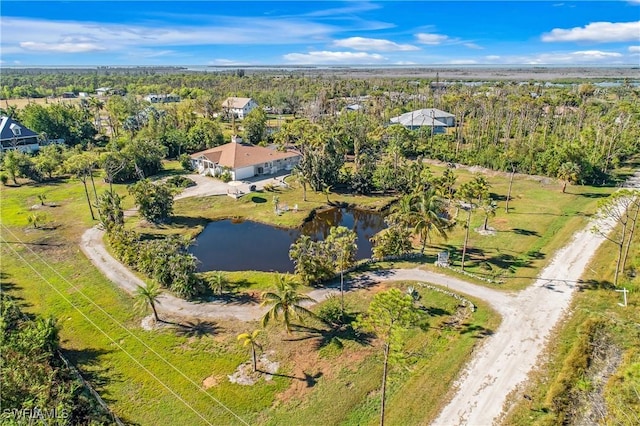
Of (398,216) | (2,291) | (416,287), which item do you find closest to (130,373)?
(2,291)

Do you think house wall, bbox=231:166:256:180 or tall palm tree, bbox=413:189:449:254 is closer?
tall palm tree, bbox=413:189:449:254

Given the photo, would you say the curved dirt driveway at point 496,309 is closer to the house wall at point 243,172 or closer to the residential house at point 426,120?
the house wall at point 243,172

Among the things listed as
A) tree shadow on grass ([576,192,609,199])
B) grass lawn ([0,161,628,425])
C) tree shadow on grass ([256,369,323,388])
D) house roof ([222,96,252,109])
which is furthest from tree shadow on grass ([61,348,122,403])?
house roof ([222,96,252,109])

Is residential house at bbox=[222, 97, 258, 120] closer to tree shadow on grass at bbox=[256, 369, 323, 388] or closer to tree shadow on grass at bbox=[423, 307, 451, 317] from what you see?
tree shadow on grass at bbox=[423, 307, 451, 317]

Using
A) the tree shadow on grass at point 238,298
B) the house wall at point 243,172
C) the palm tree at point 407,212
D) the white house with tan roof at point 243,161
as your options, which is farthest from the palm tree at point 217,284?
the white house with tan roof at point 243,161

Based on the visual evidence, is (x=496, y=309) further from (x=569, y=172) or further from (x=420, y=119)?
(x=420, y=119)

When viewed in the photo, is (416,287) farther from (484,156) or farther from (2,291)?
(484,156)

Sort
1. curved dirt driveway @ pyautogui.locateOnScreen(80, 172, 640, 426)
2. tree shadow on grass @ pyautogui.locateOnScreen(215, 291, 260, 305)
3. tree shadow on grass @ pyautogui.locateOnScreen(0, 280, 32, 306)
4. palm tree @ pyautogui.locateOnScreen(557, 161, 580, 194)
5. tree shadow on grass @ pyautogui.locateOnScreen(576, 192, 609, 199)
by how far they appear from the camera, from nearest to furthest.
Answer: curved dirt driveway @ pyautogui.locateOnScreen(80, 172, 640, 426)
tree shadow on grass @ pyautogui.locateOnScreen(215, 291, 260, 305)
tree shadow on grass @ pyautogui.locateOnScreen(0, 280, 32, 306)
tree shadow on grass @ pyautogui.locateOnScreen(576, 192, 609, 199)
palm tree @ pyautogui.locateOnScreen(557, 161, 580, 194)
